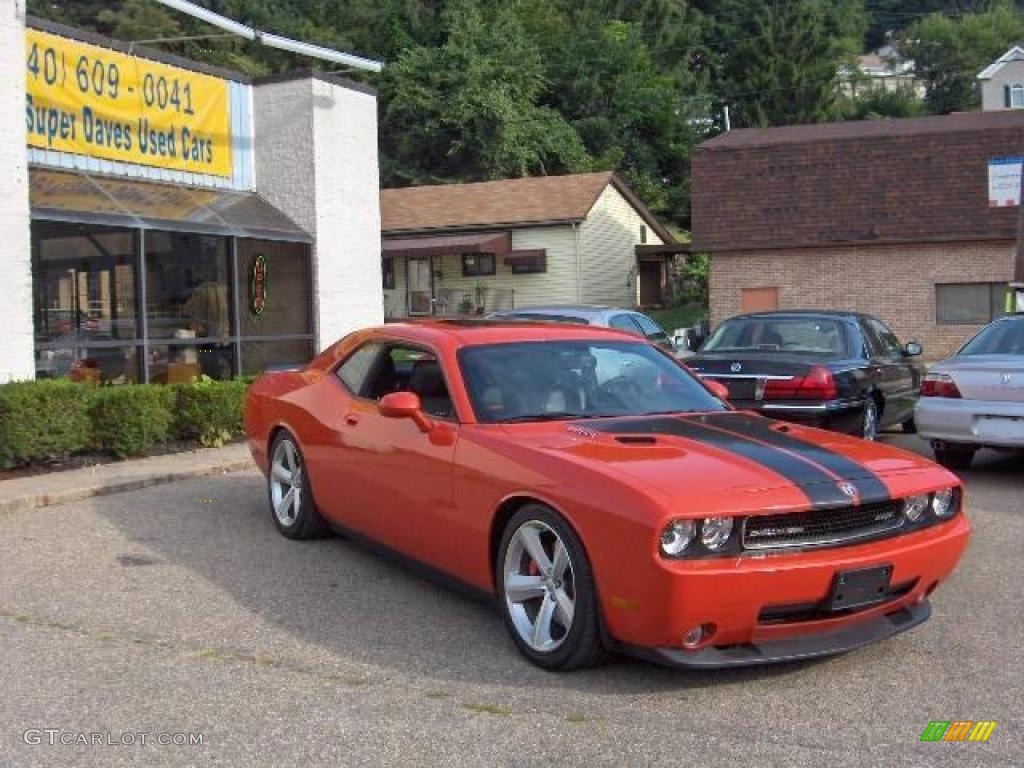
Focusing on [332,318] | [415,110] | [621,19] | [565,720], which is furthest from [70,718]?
[621,19]

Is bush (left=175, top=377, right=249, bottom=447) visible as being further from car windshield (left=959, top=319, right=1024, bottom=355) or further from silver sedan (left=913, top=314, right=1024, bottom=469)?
car windshield (left=959, top=319, right=1024, bottom=355)

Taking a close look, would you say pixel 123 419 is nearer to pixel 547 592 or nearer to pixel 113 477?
pixel 113 477

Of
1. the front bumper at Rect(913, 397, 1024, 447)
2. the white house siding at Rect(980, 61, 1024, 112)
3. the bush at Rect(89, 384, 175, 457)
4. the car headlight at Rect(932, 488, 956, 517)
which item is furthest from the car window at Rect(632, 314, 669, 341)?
the white house siding at Rect(980, 61, 1024, 112)

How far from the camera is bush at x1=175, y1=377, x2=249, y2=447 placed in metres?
11.6

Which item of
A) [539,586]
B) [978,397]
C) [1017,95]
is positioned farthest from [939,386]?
[1017,95]

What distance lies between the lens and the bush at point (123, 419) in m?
10.7

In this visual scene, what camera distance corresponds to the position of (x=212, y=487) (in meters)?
9.52

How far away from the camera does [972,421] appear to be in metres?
9.16

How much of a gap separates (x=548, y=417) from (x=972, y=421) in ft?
16.8

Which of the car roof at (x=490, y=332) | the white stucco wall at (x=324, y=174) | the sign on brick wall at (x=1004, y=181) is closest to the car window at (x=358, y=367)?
the car roof at (x=490, y=332)

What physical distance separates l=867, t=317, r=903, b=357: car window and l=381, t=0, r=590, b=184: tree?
34.4 m

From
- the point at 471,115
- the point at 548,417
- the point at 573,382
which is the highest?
the point at 471,115

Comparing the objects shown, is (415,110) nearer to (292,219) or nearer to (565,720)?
(292,219)

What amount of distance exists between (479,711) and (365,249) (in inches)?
509
